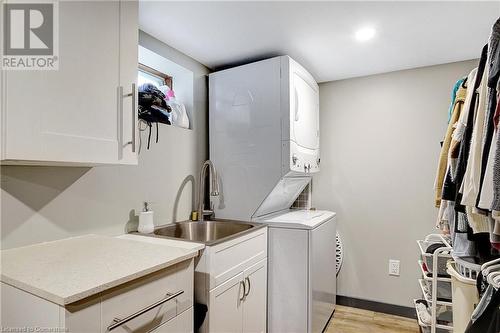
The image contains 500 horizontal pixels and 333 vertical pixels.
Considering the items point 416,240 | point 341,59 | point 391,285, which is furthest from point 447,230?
point 341,59

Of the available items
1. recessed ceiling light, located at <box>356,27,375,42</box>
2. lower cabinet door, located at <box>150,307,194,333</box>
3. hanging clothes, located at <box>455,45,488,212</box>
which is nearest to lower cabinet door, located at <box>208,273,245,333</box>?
lower cabinet door, located at <box>150,307,194,333</box>

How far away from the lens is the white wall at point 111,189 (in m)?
1.18

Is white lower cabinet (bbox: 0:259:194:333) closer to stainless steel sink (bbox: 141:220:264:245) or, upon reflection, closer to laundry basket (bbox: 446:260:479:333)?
stainless steel sink (bbox: 141:220:264:245)

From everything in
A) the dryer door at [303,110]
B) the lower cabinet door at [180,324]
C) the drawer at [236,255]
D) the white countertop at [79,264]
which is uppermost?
the dryer door at [303,110]

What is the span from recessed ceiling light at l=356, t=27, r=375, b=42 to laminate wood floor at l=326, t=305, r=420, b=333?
2213 mm

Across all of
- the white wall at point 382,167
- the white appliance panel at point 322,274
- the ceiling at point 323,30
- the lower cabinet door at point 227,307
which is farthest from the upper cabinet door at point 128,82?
the white wall at point 382,167

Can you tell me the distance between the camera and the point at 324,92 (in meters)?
2.82

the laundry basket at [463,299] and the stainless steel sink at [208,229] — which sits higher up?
the stainless steel sink at [208,229]

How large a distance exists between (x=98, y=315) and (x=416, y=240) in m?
2.48

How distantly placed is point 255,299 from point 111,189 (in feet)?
3.72

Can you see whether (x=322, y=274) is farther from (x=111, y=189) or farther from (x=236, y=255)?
(x=111, y=189)

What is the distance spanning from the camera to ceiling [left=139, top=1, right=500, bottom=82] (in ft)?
5.09

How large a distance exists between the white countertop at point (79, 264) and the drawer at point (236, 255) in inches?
7.3

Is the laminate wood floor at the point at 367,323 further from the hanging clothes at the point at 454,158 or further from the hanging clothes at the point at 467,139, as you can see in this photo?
the hanging clothes at the point at 467,139
